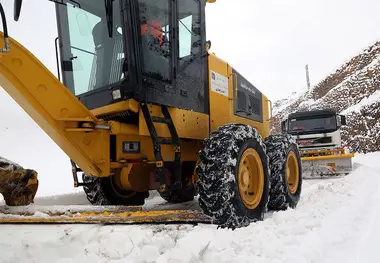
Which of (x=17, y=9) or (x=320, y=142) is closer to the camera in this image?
(x=17, y=9)

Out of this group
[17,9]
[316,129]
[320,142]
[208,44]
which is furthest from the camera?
[316,129]

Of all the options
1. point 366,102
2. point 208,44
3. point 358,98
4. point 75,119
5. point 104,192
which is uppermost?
point 358,98

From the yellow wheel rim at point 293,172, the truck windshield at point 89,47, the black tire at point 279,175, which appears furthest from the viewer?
the yellow wheel rim at point 293,172

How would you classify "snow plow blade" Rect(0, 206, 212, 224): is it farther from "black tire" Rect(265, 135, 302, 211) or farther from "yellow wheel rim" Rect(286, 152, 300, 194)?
"yellow wheel rim" Rect(286, 152, 300, 194)

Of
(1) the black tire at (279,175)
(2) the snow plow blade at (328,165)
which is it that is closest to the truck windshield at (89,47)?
(1) the black tire at (279,175)

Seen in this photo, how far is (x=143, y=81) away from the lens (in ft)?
11.9

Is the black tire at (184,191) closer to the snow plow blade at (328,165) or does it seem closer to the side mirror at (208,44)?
the side mirror at (208,44)

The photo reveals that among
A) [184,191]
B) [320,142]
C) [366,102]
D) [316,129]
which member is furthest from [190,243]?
[366,102]

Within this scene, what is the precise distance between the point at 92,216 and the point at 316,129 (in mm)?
10745

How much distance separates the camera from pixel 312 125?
12.8 m

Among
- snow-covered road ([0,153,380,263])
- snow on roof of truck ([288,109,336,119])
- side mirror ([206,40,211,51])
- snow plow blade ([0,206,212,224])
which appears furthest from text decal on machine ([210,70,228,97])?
snow on roof of truck ([288,109,336,119])

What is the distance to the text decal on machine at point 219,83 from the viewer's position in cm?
477

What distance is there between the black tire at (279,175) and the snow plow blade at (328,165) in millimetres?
5883

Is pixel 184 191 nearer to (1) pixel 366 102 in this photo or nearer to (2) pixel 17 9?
(2) pixel 17 9
